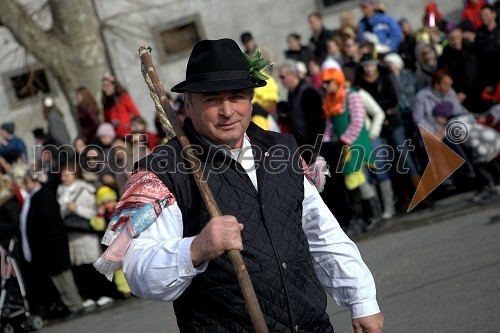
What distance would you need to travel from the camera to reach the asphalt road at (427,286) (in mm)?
7773

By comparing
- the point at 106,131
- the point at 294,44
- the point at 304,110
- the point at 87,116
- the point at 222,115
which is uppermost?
the point at 294,44

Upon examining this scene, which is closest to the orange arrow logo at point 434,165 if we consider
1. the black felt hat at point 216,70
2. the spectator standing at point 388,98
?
the spectator standing at point 388,98

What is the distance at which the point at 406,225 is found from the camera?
11977 mm

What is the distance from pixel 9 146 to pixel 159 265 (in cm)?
1306

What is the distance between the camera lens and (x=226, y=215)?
391 cm

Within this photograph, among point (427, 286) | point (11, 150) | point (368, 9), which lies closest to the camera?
point (427, 286)

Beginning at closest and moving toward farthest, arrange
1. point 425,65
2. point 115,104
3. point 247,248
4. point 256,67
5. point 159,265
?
point 159,265
point 247,248
point 256,67
point 425,65
point 115,104

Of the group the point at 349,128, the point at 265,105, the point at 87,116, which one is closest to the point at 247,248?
the point at 265,105

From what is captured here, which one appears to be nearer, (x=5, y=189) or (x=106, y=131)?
(x=5, y=189)

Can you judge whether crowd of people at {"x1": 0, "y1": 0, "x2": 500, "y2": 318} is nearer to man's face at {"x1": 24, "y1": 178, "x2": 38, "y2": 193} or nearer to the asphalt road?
man's face at {"x1": 24, "y1": 178, "x2": 38, "y2": 193}

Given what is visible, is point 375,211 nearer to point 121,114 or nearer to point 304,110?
point 304,110

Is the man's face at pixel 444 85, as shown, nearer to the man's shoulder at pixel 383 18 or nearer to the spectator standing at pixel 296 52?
the man's shoulder at pixel 383 18

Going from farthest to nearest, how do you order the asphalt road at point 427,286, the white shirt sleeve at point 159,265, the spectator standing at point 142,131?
the spectator standing at point 142,131, the asphalt road at point 427,286, the white shirt sleeve at point 159,265

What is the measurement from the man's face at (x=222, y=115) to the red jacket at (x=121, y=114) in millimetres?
9978
